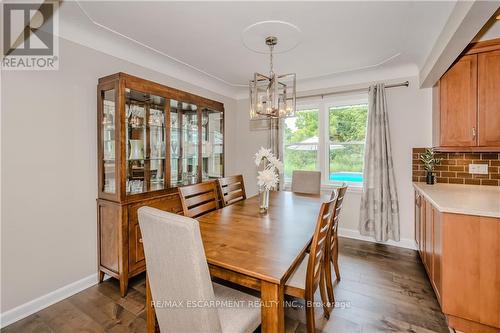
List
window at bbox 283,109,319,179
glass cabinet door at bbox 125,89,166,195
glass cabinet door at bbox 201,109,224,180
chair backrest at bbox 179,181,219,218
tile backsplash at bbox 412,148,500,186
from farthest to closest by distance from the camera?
window at bbox 283,109,319,179, glass cabinet door at bbox 201,109,224,180, tile backsplash at bbox 412,148,500,186, glass cabinet door at bbox 125,89,166,195, chair backrest at bbox 179,181,219,218

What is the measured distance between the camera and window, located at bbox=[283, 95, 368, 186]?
11.7 feet

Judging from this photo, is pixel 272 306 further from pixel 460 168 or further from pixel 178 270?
pixel 460 168

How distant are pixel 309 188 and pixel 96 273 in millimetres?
2573

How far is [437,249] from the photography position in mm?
1934

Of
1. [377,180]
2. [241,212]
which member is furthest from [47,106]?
[377,180]

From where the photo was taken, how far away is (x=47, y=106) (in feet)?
6.72

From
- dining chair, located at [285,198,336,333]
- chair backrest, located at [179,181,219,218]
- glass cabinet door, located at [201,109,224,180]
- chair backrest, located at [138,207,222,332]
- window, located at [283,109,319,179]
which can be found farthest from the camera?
window, located at [283,109,319,179]

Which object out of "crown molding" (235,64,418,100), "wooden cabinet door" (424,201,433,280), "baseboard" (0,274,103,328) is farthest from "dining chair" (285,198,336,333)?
"crown molding" (235,64,418,100)

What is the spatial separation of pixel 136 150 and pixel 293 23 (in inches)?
75.8

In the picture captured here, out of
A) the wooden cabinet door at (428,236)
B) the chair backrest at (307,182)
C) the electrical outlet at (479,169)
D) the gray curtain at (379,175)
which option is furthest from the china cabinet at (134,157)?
the electrical outlet at (479,169)

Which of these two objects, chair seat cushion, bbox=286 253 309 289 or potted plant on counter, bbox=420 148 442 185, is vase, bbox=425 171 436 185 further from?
chair seat cushion, bbox=286 253 309 289

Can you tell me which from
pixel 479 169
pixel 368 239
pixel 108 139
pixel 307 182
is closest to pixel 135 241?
pixel 108 139

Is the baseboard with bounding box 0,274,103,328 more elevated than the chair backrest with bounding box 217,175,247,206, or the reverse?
the chair backrest with bounding box 217,175,247,206

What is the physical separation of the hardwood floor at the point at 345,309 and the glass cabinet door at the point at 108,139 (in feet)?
3.21
